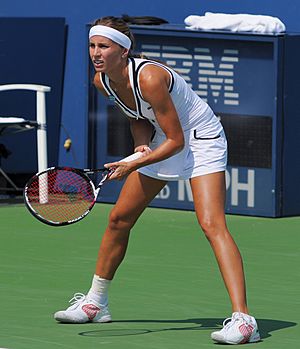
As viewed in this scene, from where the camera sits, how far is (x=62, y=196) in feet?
25.7

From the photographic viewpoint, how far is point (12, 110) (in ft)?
44.8

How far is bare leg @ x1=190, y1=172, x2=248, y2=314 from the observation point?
7.06m

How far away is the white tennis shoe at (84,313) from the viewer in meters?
7.53

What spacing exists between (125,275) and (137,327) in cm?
177

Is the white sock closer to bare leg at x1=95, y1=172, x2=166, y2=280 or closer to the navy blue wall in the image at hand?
bare leg at x1=95, y1=172, x2=166, y2=280

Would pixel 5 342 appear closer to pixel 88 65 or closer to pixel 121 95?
pixel 121 95

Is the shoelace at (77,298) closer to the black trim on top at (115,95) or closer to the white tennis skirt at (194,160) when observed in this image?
the white tennis skirt at (194,160)

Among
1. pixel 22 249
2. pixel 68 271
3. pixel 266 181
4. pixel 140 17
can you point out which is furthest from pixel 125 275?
pixel 140 17

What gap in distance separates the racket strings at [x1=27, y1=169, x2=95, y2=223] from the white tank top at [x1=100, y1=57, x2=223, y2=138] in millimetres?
449

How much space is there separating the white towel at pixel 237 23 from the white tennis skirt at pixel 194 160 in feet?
15.7

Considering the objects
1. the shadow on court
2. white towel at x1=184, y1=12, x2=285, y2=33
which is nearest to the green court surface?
the shadow on court

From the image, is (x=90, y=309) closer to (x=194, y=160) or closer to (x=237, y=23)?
(x=194, y=160)

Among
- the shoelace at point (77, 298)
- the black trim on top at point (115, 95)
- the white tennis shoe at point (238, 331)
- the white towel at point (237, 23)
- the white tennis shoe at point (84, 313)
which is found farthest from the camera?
the white towel at point (237, 23)

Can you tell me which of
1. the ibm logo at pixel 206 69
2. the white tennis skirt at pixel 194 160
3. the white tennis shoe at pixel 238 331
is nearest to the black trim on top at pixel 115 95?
the white tennis skirt at pixel 194 160
